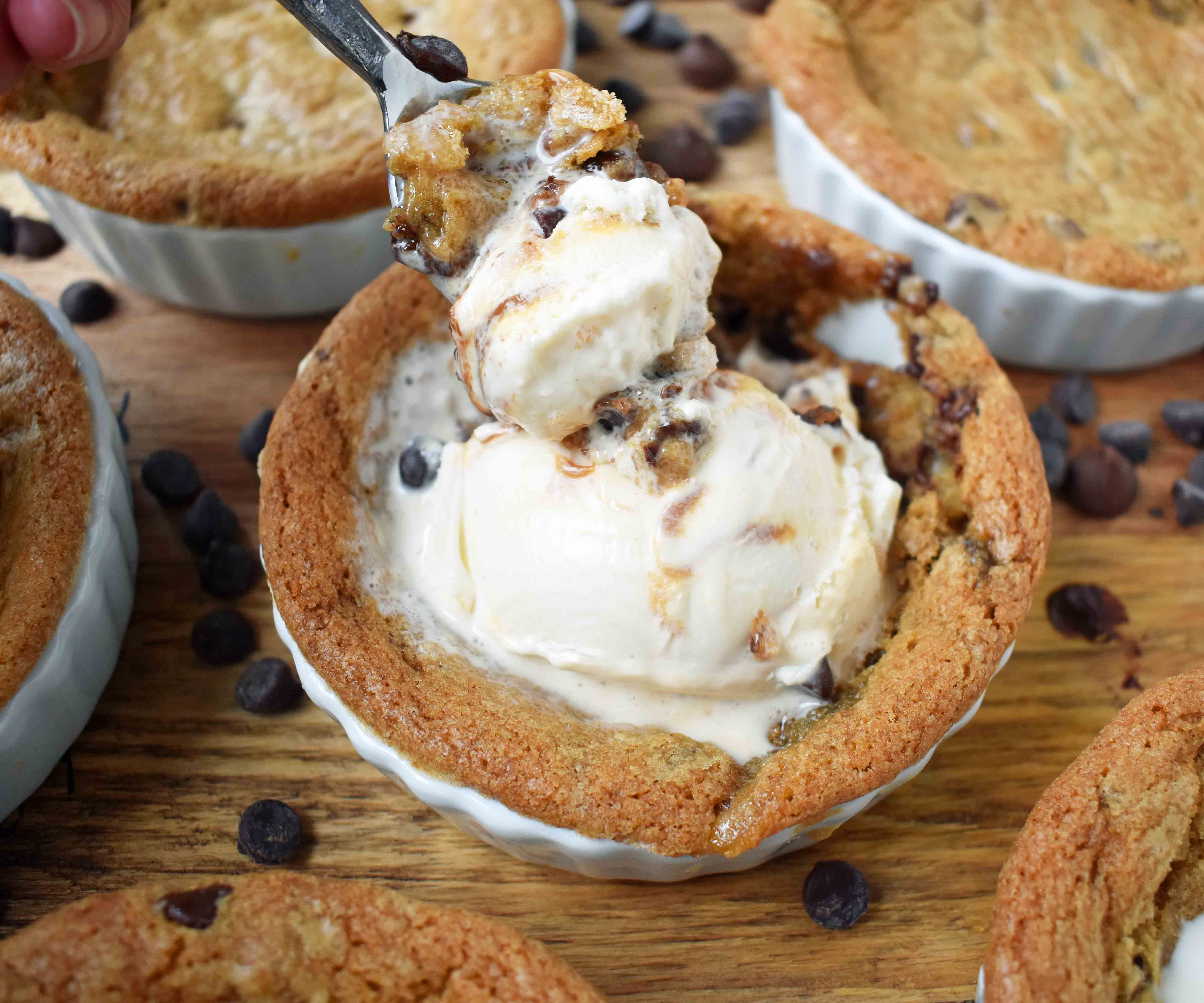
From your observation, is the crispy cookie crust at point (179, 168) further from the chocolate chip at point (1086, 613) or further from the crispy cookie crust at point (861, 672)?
the chocolate chip at point (1086, 613)

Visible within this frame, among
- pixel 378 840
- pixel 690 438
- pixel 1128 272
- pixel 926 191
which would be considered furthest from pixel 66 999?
pixel 1128 272

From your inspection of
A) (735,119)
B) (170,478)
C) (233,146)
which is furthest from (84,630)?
(735,119)

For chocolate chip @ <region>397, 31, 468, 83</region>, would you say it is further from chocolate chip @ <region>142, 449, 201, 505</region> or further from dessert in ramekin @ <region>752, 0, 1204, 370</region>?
dessert in ramekin @ <region>752, 0, 1204, 370</region>

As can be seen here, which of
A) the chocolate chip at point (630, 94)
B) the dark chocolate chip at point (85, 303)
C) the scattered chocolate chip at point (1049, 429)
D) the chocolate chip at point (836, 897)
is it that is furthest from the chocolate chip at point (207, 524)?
the scattered chocolate chip at point (1049, 429)

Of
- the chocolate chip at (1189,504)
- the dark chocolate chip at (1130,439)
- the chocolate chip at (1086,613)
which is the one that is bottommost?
the chocolate chip at (1086,613)

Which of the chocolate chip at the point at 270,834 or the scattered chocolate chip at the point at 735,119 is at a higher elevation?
the scattered chocolate chip at the point at 735,119

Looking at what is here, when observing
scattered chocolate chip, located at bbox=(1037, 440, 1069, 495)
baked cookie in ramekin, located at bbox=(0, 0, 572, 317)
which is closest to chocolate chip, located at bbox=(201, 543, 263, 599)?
baked cookie in ramekin, located at bbox=(0, 0, 572, 317)

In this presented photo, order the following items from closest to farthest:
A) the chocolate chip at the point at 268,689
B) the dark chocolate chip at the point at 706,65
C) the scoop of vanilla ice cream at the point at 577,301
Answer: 1. the scoop of vanilla ice cream at the point at 577,301
2. the chocolate chip at the point at 268,689
3. the dark chocolate chip at the point at 706,65
